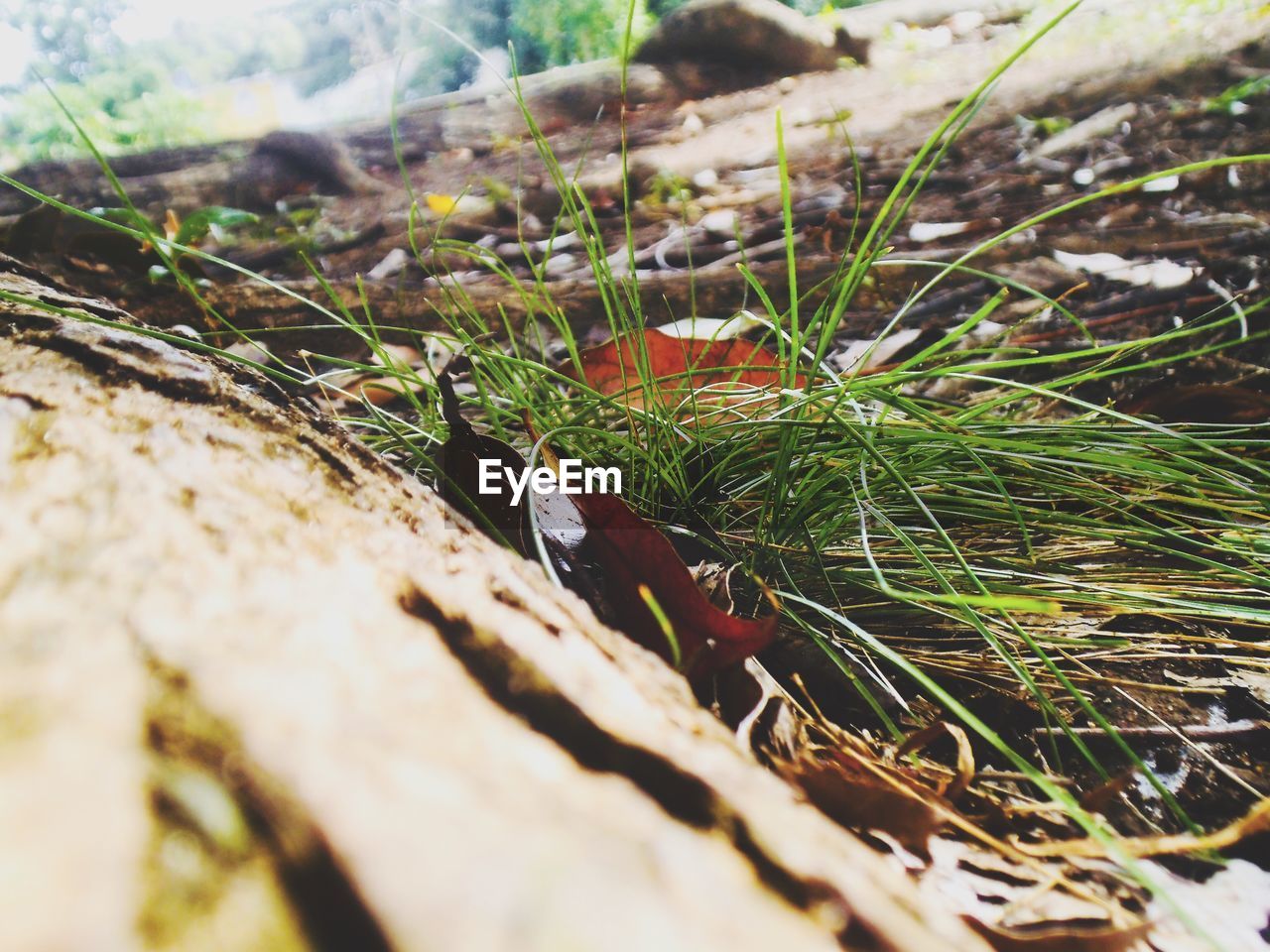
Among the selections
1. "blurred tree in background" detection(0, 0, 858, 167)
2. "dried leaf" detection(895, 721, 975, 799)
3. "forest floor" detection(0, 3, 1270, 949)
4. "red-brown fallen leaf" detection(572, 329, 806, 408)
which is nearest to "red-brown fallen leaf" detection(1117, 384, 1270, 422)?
"forest floor" detection(0, 3, 1270, 949)

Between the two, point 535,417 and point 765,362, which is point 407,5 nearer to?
point 535,417

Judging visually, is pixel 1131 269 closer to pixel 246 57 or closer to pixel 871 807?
pixel 871 807

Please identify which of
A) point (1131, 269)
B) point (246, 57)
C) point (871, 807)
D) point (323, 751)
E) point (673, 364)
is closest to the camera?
point (323, 751)

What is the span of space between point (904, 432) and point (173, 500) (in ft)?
2.08

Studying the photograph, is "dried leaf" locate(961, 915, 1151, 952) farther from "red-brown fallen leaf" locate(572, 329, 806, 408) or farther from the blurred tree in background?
the blurred tree in background

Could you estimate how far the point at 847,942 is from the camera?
0.80 ft

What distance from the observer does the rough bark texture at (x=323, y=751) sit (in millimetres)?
197

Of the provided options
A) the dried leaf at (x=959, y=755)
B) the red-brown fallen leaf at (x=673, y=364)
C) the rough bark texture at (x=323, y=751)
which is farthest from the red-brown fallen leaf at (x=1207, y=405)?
the rough bark texture at (x=323, y=751)

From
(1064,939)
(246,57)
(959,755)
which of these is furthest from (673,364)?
(246,57)

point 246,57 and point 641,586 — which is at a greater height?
point 246,57

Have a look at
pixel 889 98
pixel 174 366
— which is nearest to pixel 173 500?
pixel 174 366

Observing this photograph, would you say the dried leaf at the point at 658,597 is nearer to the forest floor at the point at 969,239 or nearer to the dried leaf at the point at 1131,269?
the forest floor at the point at 969,239

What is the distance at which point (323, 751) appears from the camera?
228mm

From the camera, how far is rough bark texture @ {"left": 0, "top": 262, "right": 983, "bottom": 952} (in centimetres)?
20
